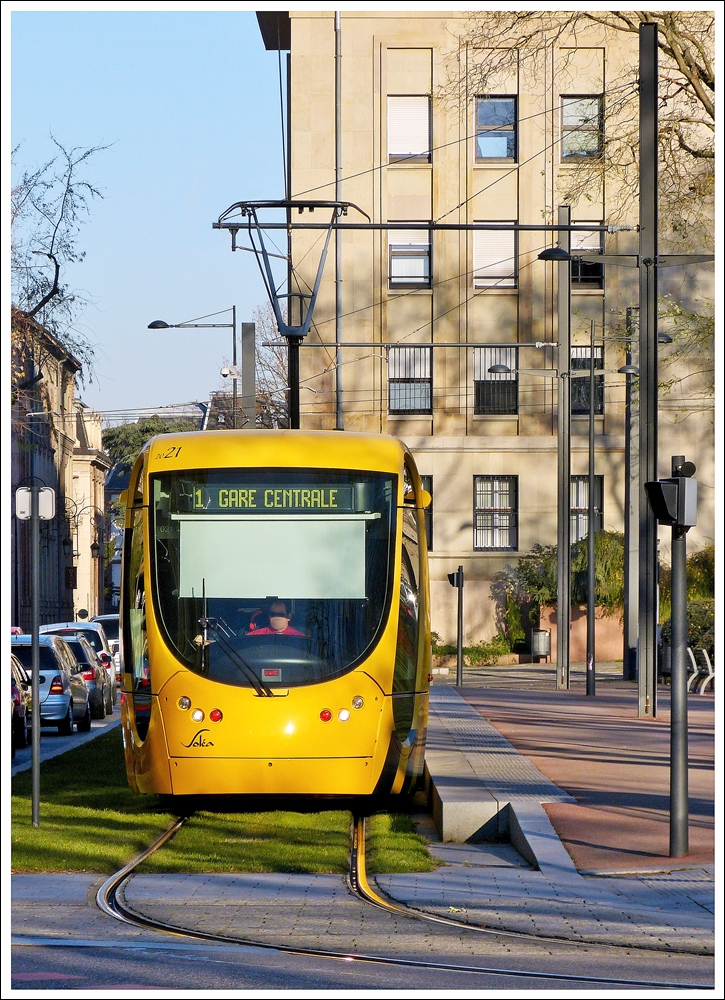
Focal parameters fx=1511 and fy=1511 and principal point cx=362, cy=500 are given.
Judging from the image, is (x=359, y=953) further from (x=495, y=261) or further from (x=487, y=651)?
(x=495, y=261)

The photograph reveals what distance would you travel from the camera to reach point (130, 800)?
51.1 ft

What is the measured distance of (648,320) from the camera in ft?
73.3

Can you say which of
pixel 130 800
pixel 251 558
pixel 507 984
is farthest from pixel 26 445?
pixel 507 984

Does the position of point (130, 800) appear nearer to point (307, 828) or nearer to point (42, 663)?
point (307, 828)

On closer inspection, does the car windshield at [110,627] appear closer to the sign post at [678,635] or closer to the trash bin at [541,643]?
the trash bin at [541,643]

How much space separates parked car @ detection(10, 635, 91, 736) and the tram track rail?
49.6 ft

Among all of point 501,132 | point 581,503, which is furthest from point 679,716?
point 501,132

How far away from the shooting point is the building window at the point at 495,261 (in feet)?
160

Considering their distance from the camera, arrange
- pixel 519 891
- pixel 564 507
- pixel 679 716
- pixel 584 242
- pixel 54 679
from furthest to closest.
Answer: pixel 584 242 → pixel 564 507 → pixel 54 679 → pixel 679 716 → pixel 519 891

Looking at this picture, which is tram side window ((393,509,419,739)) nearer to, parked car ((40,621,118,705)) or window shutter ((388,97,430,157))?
parked car ((40,621,118,705))

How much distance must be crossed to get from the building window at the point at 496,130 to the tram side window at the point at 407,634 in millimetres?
37026

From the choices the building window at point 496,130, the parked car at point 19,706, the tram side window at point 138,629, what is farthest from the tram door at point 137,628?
the building window at point 496,130

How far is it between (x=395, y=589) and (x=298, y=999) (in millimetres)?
7554

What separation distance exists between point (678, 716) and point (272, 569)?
397cm
